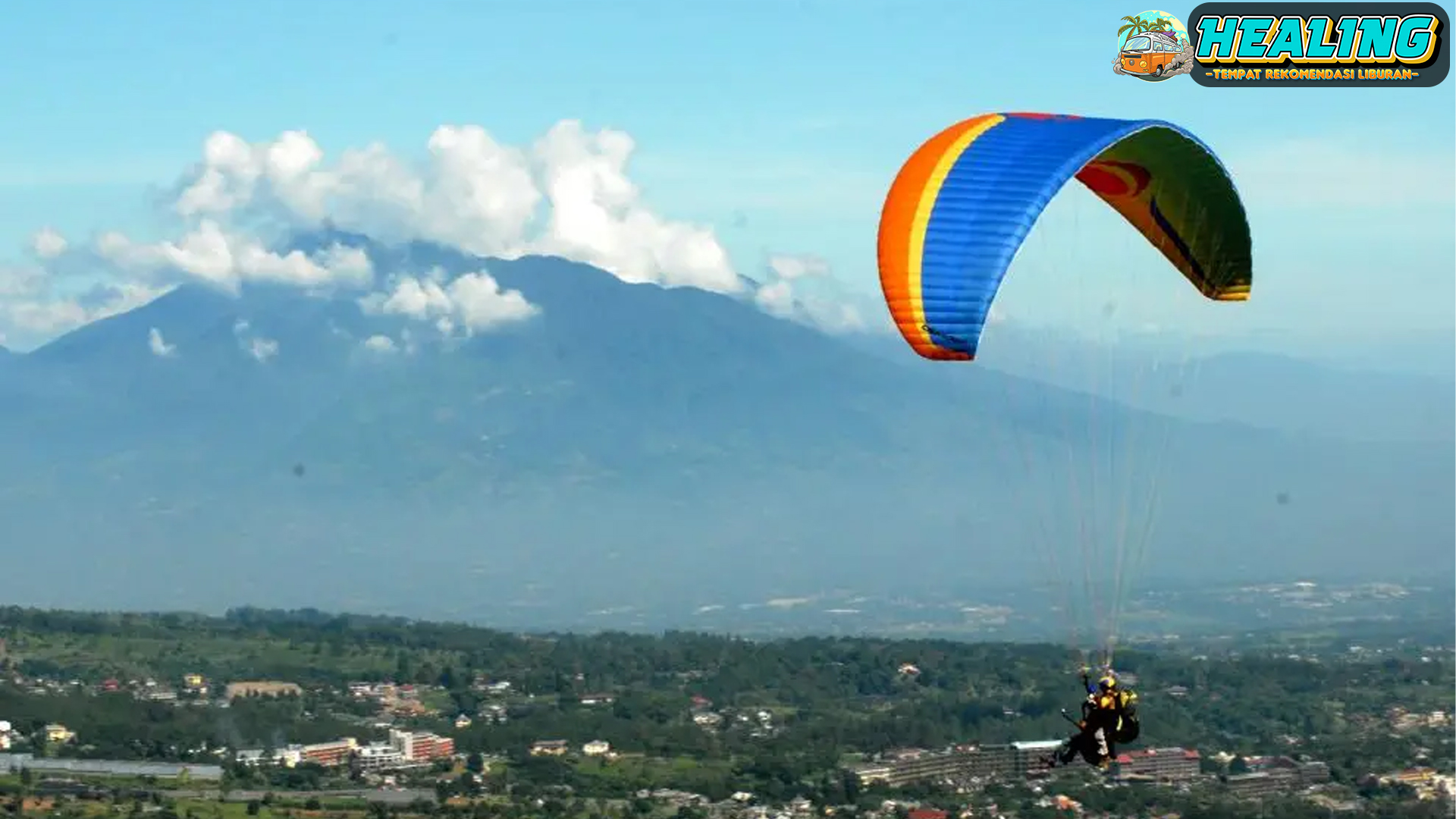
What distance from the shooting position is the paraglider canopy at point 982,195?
21703 millimetres

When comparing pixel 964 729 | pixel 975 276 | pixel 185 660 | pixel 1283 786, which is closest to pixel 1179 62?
pixel 975 276

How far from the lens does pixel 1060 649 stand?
102250 mm

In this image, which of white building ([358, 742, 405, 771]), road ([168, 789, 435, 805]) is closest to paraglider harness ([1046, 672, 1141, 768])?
road ([168, 789, 435, 805])

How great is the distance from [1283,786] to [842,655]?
33.8 m

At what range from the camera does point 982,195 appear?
22.3 meters

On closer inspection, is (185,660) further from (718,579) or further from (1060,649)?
(718,579)

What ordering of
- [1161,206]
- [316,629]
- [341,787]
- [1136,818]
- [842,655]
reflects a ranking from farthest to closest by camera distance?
[316,629]
[842,655]
[341,787]
[1136,818]
[1161,206]

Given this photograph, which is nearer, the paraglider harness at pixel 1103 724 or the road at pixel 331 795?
the paraglider harness at pixel 1103 724

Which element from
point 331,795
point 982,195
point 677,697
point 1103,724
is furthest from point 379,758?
point 982,195

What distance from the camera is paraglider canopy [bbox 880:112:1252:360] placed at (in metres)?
21.7

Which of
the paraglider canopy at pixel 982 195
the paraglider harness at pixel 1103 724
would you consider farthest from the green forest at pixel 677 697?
the paraglider harness at pixel 1103 724

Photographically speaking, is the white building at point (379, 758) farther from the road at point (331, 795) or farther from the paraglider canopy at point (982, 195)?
the paraglider canopy at point (982, 195)

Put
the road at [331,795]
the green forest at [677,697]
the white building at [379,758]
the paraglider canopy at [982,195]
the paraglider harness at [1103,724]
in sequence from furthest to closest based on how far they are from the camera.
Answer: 1. the green forest at [677,697]
2. the white building at [379,758]
3. the road at [331,795]
4. the paraglider harness at [1103,724]
5. the paraglider canopy at [982,195]

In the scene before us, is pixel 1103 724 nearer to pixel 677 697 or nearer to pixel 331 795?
pixel 331 795
